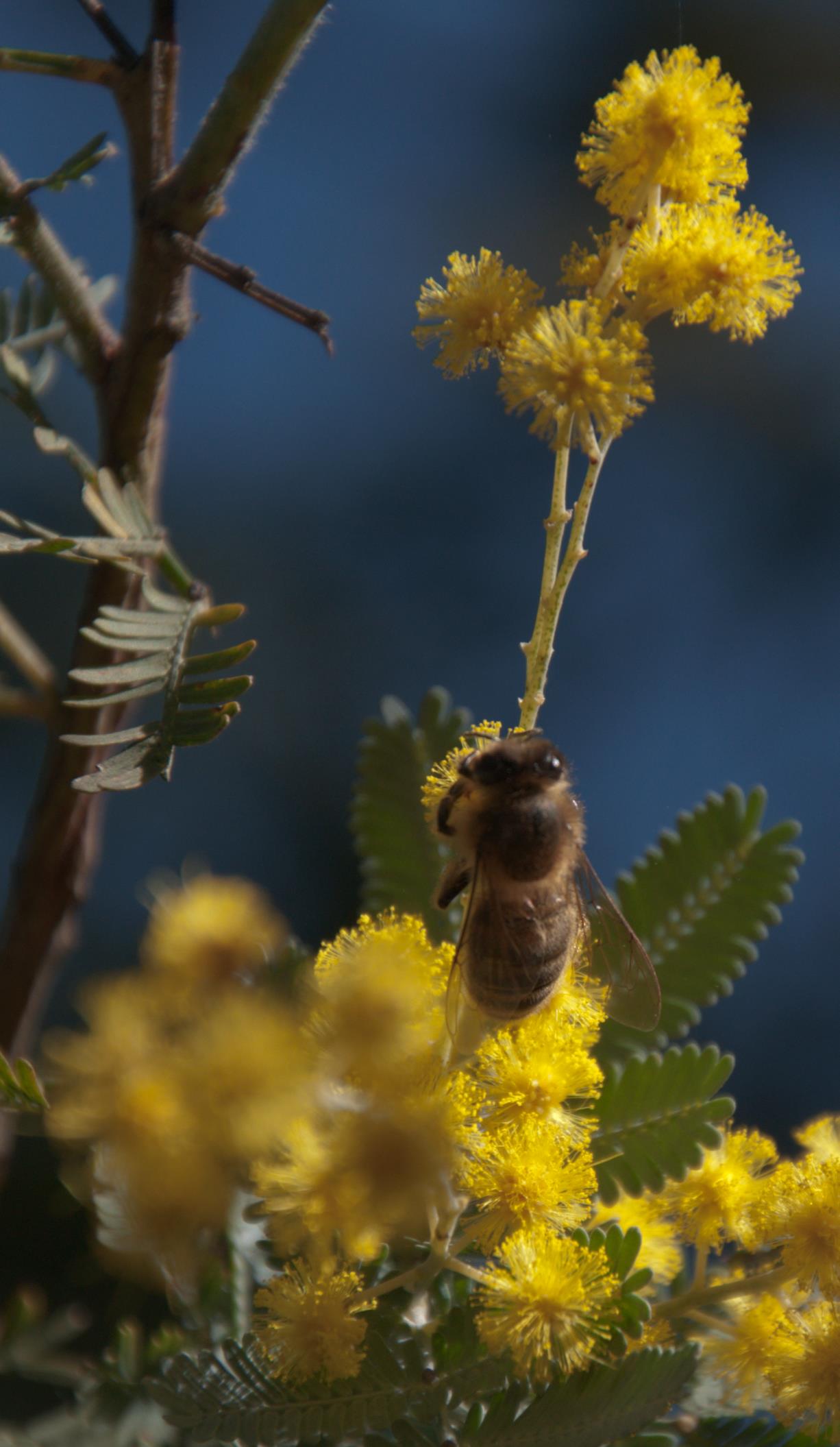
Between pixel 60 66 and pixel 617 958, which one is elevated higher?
pixel 60 66

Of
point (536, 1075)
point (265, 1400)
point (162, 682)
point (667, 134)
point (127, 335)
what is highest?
point (667, 134)

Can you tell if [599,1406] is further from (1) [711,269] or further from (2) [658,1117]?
(1) [711,269]

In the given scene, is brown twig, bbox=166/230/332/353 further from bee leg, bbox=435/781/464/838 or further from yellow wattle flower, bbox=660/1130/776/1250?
yellow wattle flower, bbox=660/1130/776/1250

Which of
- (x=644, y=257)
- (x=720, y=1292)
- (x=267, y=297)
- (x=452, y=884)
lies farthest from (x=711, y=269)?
(x=720, y=1292)

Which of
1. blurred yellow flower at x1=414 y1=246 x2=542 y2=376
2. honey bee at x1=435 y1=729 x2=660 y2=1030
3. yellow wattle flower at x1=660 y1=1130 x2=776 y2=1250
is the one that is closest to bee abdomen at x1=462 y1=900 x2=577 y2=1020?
honey bee at x1=435 y1=729 x2=660 y2=1030

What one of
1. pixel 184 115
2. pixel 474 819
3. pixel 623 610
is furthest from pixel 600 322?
pixel 623 610

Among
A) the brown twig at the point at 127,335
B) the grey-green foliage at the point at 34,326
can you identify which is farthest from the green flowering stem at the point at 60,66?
the grey-green foliage at the point at 34,326

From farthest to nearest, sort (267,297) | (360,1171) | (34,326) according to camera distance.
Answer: (34,326), (267,297), (360,1171)

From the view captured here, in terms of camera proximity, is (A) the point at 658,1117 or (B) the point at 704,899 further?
(B) the point at 704,899

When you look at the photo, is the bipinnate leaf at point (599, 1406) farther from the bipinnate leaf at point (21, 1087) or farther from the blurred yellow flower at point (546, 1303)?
the bipinnate leaf at point (21, 1087)
